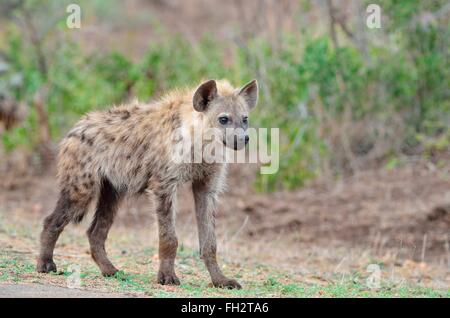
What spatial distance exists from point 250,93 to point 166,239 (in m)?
1.48

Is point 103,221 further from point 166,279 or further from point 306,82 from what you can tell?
point 306,82

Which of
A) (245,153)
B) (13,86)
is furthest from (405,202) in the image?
(13,86)

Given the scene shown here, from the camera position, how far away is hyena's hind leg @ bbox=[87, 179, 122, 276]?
283 inches

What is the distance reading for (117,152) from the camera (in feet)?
23.5

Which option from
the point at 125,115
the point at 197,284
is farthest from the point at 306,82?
the point at 197,284

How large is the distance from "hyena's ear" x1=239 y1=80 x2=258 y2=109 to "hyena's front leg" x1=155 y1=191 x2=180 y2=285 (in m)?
1.07

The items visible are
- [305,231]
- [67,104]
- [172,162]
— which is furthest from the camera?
[67,104]

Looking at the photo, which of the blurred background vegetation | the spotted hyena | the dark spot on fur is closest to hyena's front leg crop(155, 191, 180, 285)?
the spotted hyena

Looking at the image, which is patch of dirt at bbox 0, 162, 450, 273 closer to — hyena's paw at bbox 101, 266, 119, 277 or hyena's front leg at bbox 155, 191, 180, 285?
hyena's paw at bbox 101, 266, 119, 277

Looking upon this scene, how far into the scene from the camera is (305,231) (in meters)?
11.0

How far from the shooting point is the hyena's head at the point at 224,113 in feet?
22.3

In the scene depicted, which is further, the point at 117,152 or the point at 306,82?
the point at 306,82
